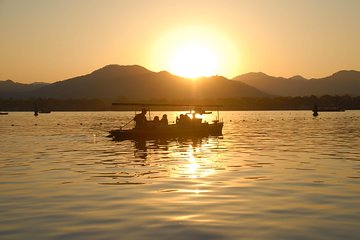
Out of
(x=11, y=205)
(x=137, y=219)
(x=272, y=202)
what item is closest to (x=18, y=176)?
(x=11, y=205)

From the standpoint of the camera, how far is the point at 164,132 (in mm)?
55344

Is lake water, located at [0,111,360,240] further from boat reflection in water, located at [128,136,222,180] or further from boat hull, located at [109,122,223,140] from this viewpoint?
boat hull, located at [109,122,223,140]

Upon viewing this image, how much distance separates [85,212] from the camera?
51.6 feet

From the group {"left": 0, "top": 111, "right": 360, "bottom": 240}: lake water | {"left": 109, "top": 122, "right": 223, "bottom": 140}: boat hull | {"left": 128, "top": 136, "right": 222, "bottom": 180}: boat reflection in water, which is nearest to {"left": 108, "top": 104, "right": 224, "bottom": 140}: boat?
{"left": 109, "top": 122, "right": 223, "bottom": 140}: boat hull

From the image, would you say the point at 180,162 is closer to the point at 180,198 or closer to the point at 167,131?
the point at 180,198

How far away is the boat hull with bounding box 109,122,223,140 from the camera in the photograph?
53.8 meters

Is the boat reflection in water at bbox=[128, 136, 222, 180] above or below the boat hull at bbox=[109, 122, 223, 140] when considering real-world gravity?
below

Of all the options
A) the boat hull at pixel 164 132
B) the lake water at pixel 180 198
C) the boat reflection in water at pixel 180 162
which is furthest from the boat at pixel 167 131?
the lake water at pixel 180 198

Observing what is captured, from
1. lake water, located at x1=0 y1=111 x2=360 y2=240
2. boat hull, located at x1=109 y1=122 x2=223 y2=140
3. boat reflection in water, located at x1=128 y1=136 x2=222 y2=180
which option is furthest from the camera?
boat hull, located at x1=109 y1=122 x2=223 y2=140

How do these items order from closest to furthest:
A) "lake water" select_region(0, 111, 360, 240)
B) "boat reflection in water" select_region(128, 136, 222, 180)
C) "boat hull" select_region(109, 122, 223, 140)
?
"lake water" select_region(0, 111, 360, 240) < "boat reflection in water" select_region(128, 136, 222, 180) < "boat hull" select_region(109, 122, 223, 140)

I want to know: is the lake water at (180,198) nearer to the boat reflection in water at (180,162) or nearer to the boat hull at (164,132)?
the boat reflection in water at (180,162)

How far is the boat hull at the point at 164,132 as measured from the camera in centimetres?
5381

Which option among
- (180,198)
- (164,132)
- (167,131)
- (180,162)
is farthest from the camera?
(167,131)

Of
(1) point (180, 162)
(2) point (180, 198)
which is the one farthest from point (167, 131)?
(2) point (180, 198)
